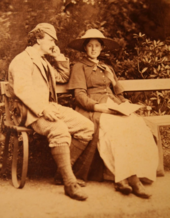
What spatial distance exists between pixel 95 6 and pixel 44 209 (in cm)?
150

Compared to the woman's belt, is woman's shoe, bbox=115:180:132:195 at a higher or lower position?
lower

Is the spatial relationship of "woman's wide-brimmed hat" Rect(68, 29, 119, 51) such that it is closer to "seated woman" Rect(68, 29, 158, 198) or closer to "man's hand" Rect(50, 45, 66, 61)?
"seated woman" Rect(68, 29, 158, 198)

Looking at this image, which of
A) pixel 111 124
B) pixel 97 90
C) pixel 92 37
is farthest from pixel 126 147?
pixel 92 37

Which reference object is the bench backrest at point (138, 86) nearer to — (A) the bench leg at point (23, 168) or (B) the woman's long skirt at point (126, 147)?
(A) the bench leg at point (23, 168)

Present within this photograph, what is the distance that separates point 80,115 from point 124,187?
593mm

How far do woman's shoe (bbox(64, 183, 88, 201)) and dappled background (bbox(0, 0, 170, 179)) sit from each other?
38cm

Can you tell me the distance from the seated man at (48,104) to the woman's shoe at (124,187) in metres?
0.26

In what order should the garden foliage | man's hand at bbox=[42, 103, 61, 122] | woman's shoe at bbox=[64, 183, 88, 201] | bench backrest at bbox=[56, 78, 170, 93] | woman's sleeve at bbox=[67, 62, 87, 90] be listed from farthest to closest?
bench backrest at bbox=[56, 78, 170, 93] → woman's sleeve at bbox=[67, 62, 87, 90] → the garden foliage → man's hand at bbox=[42, 103, 61, 122] → woman's shoe at bbox=[64, 183, 88, 201]

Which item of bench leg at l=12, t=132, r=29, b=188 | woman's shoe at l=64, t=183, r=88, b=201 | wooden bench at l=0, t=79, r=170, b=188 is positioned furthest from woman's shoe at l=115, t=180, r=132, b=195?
bench leg at l=12, t=132, r=29, b=188

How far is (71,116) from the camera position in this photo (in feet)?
7.15

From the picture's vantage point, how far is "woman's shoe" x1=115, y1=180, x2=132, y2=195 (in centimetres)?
199

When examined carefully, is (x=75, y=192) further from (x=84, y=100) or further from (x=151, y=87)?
(x=151, y=87)

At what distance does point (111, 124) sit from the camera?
7.04ft

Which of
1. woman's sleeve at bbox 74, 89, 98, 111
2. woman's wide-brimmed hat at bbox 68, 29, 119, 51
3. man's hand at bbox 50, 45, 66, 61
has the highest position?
woman's wide-brimmed hat at bbox 68, 29, 119, 51
